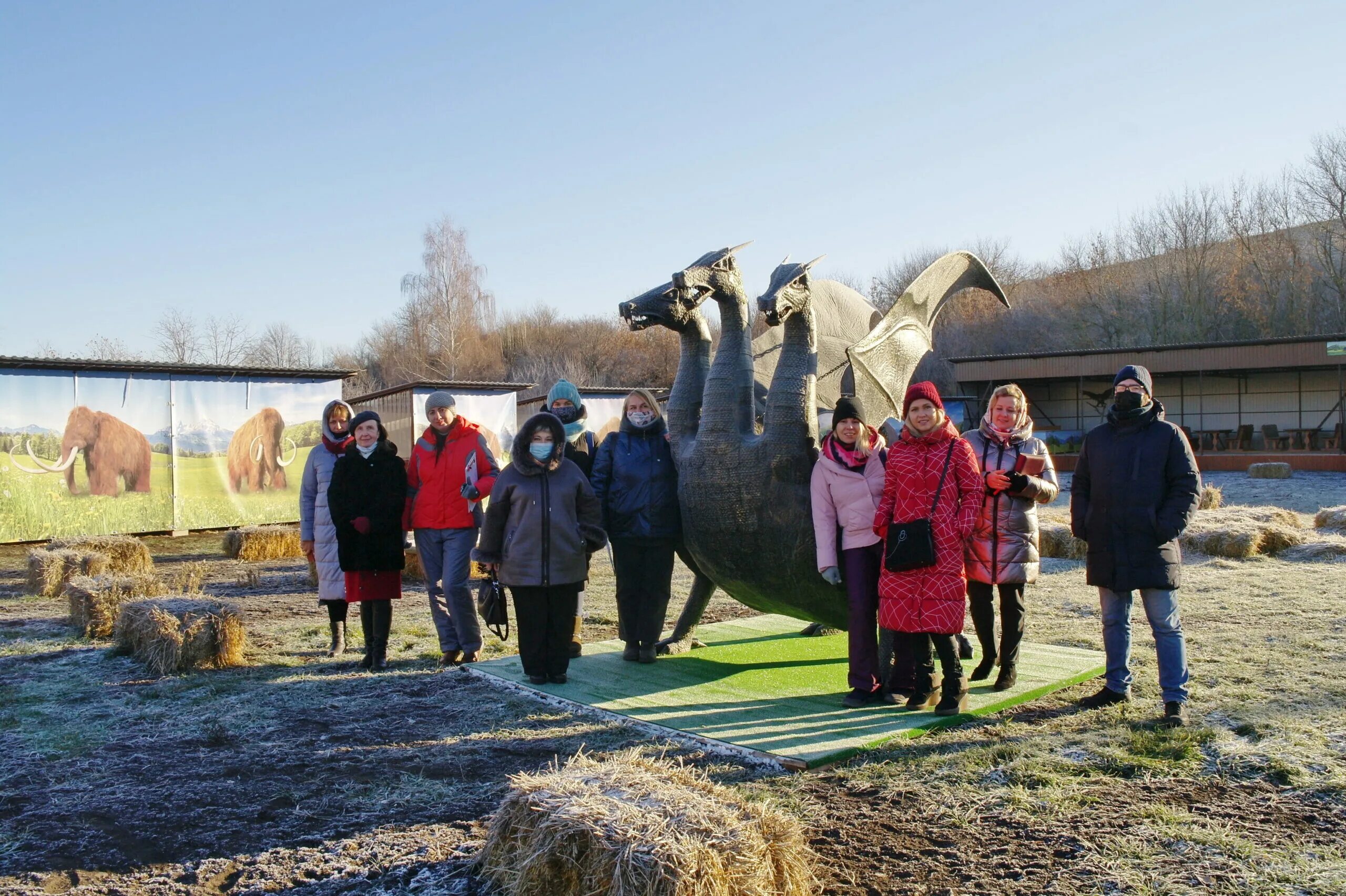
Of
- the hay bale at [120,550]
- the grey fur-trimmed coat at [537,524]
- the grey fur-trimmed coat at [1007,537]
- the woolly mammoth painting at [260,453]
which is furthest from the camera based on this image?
the woolly mammoth painting at [260,453]

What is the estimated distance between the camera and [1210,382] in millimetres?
30516

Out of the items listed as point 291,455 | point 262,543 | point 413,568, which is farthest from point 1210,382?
point 262,543

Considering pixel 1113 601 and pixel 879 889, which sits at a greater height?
pixel 1113 601

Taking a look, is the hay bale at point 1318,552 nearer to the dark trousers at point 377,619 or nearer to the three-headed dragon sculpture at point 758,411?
the three-headed dragon sculpture at point 758,411

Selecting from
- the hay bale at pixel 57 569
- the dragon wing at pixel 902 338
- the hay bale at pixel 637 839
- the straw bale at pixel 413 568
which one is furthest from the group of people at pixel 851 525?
the hay bale at pixel 57 569

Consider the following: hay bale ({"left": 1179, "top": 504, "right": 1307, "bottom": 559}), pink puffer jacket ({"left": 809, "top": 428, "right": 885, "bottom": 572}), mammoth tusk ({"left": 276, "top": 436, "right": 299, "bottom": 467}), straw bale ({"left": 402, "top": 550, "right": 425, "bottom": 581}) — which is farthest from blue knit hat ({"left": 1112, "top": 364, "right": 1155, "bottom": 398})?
mammoth tusk ({"left": 276, "top": 436, "right": 299, "bottom": 467})

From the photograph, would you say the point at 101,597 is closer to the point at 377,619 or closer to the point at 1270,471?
the point at 377,619

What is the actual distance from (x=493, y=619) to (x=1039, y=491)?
3.49 metres

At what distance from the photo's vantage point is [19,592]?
11641mm

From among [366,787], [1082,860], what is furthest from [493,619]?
[1082,860]

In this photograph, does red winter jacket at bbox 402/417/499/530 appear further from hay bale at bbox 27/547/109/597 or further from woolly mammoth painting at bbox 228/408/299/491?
woolly mammoth painting at bbox 228/408/299/491

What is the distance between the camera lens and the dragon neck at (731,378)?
6.31m

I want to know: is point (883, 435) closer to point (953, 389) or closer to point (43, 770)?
point (43, 770)

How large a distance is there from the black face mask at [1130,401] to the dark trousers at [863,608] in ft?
4.94
